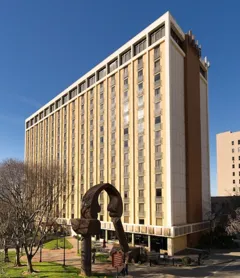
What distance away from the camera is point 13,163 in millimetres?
45438

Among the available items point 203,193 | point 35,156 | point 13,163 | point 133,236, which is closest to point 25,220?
point 13,163

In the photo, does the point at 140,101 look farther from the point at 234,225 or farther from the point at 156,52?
the point at 234,225

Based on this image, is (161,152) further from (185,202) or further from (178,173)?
(185,202)

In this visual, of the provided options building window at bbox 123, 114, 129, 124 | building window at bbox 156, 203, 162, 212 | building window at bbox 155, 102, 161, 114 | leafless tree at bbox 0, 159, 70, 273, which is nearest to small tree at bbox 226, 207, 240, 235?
building window at bbox 156, 203, 162, 212

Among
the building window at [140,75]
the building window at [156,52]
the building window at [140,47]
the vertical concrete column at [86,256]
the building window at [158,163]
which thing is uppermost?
the building window at [140,47]

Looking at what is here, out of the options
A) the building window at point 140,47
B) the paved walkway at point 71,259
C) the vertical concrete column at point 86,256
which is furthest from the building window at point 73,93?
the vertical concrete column at point 86,256

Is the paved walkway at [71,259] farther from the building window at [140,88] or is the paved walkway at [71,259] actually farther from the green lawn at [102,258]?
the building window at [140,88]

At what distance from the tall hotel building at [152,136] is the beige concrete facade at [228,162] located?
6621cm

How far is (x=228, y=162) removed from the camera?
4970 inches

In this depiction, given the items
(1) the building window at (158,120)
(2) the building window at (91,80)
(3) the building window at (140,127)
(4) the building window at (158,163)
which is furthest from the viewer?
(2) the building window at (91,80)

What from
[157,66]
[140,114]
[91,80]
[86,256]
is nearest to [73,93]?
[91,80]

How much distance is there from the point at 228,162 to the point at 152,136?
85.8 metres

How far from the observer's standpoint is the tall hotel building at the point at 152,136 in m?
47.8

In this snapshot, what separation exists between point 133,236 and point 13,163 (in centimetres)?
2258
